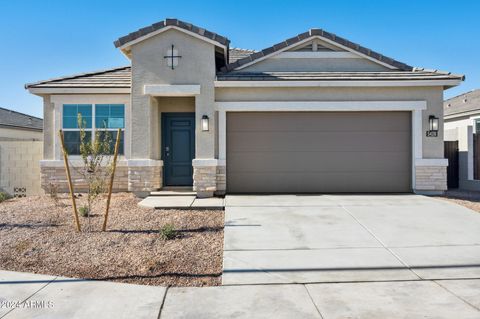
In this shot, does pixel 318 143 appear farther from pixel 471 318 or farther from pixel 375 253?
pixel 471 318

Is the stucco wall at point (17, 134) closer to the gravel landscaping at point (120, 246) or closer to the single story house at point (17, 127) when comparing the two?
the single story house at point (17, 127)

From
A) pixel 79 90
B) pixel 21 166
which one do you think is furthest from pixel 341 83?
pixel 21 166

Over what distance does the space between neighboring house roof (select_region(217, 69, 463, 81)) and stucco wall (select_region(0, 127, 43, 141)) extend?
14.4m

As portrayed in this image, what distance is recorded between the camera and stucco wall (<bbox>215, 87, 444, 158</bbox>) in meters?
10.6

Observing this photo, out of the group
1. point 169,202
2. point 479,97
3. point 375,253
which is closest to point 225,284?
point 375,253

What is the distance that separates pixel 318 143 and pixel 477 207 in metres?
4.42

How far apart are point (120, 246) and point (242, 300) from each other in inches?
114

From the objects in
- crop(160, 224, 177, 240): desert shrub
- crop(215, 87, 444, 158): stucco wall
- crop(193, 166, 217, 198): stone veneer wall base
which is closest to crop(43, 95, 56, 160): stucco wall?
crop(193, 166, 217, 198): stone veneer wall base

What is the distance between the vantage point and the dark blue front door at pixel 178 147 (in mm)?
11398

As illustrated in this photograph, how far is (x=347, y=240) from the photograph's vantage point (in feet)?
21.2

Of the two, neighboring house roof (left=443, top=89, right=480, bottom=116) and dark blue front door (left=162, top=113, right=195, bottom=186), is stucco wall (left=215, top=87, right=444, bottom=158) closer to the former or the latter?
dark blue front door (left=162, top=113, right=195, bottom=186)

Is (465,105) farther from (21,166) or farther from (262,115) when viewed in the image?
(21,166)

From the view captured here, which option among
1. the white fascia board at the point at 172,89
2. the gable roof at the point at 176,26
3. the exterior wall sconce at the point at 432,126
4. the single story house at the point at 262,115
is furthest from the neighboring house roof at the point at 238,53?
the exterior wall sconce at the point at 432,126

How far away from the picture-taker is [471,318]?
12.3 feet
